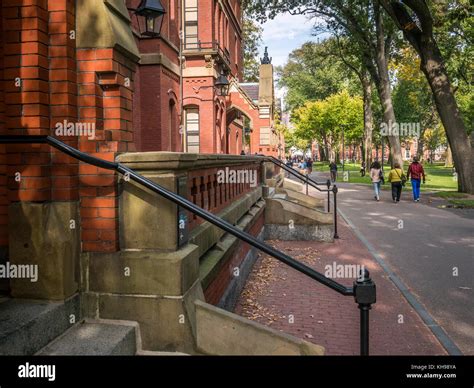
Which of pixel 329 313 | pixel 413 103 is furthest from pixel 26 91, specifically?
pixel 413 103

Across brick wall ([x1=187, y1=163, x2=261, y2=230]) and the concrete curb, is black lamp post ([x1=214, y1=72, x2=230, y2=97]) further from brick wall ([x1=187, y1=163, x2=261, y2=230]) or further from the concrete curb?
brick wall ([x1=187, y1=163, x2=261, y2=230])

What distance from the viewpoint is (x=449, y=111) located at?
745 inches

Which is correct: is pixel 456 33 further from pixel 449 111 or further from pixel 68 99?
pixel 68 99

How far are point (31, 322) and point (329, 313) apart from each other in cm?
391

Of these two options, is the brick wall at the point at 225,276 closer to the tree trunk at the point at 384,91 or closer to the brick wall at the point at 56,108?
the brick wall at the point at 56,108

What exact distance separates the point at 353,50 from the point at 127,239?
32751 millimetres

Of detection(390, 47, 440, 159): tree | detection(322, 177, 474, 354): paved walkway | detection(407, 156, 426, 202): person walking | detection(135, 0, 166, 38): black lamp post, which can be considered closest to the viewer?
detection(322, 177, 474, 354): paved walkway

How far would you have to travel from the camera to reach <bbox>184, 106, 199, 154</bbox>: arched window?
20.5 meters

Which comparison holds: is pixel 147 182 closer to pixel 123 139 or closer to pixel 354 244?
pixel 123 139

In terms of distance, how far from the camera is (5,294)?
3432mm

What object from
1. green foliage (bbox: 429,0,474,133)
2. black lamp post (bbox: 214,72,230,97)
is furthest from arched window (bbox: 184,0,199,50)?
green foliage (bbox: 429,0,474,133)

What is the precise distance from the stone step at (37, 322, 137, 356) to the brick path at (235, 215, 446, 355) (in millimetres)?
2311

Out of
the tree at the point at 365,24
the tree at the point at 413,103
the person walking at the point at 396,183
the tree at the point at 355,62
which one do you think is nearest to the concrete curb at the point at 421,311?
the person walking at the point at 396,183
